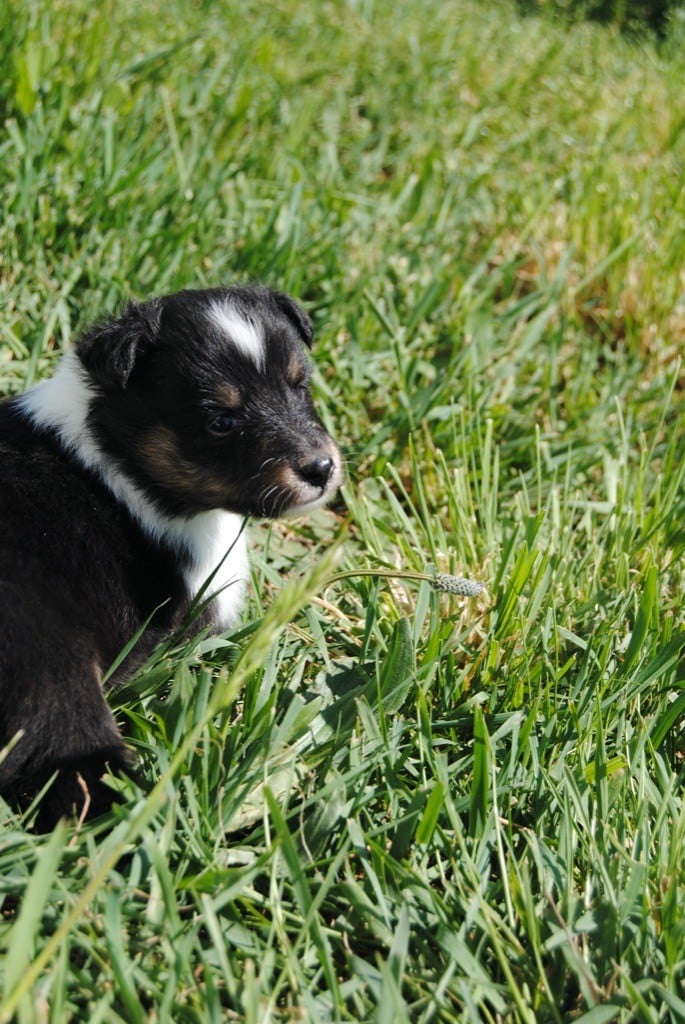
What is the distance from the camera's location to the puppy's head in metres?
3.21

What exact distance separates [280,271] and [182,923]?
3170 mm

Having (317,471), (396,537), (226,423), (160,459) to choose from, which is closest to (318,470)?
(317,471)

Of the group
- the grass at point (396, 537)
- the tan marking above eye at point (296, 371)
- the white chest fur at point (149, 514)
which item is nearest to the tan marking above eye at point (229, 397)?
the tan marking above eye at point (296, 371)

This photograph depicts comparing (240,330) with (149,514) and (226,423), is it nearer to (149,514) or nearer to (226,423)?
(226,423)

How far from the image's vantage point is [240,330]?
3266 mm

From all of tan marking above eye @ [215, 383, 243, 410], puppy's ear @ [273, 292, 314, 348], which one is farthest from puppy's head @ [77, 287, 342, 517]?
puppy's ear @ [273, 292, 314, 348]

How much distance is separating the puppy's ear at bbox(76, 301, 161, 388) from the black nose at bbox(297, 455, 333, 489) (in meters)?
0.59

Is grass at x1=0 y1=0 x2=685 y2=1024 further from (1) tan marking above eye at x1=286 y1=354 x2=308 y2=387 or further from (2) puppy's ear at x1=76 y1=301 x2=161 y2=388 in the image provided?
(2) puppy's ear at x1=76 y1=301 x2=161 y2=388

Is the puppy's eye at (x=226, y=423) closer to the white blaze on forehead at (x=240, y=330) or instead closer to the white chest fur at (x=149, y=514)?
the white blaze on forehead at (x=240, y=330)

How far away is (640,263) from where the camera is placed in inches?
219

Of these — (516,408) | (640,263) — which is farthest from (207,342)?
(640,263)

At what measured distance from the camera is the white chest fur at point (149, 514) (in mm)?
3238

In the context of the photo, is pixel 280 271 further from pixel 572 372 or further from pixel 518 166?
pixel 518 166

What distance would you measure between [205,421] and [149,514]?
1.12ft
